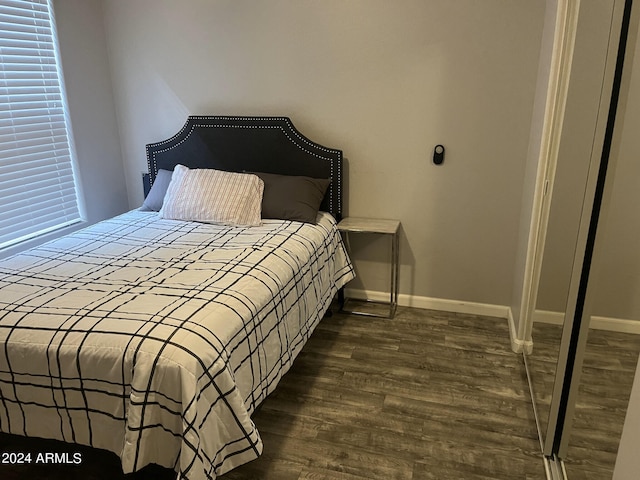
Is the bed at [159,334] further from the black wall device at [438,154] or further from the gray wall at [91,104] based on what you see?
the black wall device at [438,154]

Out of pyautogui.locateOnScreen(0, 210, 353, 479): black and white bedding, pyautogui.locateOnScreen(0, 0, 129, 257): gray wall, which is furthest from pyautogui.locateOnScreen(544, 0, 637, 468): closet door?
pyautogui.locateOnScreen(0, 0, 129, 257): gray wall

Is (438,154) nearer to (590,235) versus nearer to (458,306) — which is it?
(458,306)

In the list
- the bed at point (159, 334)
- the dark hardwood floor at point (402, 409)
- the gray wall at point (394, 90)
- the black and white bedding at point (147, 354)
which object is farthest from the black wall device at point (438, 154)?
the black and white bedding at point (147, 354)

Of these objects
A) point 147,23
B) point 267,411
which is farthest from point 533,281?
point 147,23

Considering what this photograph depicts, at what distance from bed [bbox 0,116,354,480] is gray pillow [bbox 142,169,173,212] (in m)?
0.44

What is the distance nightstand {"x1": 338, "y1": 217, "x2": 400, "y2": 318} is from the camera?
307 cm

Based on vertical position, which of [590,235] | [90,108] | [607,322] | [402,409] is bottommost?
[402,409]

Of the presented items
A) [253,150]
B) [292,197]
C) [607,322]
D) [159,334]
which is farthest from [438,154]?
[159,334]

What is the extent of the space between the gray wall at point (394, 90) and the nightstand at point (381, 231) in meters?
0.07

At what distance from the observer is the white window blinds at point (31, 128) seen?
2881 mm

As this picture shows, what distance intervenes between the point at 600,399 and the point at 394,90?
2172 mm

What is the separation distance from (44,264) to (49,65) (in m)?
1.59

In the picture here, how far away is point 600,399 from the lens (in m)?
1.40

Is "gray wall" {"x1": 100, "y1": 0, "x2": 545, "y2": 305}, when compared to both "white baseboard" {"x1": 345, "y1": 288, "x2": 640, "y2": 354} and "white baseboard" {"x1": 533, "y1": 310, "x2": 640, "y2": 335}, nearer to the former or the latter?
"white baseboard" {"x1": 345, "y1": 288, "x2": 640, "y2": 354}
